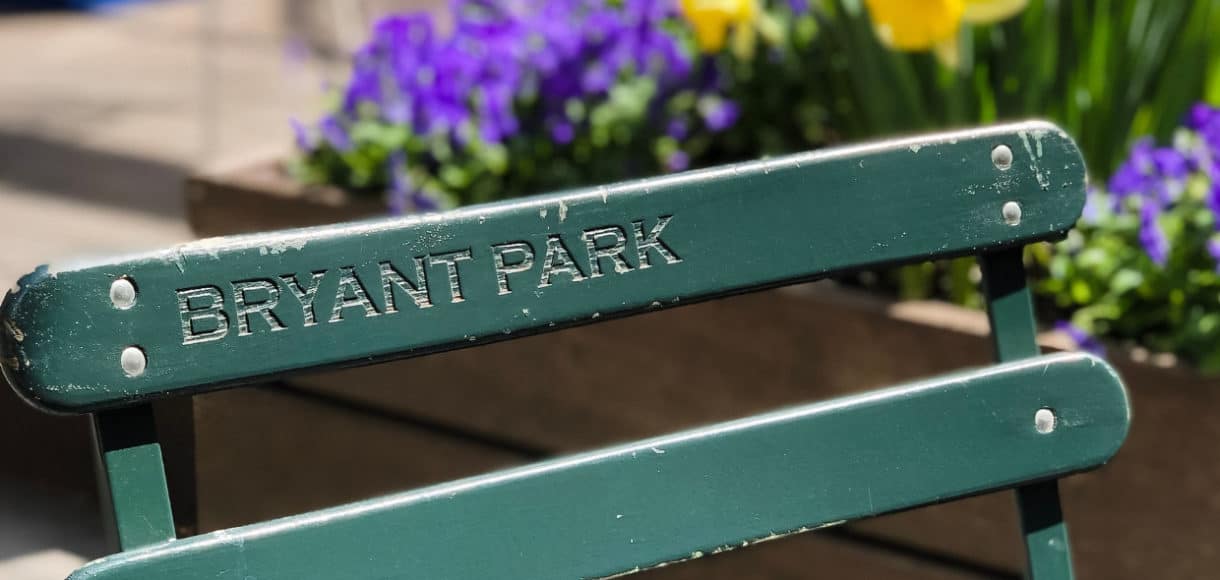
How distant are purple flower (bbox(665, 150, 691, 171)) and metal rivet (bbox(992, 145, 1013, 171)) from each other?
97 cm

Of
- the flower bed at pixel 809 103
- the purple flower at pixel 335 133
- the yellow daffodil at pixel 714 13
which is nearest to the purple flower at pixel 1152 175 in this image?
the flower bed at pixel 809 103

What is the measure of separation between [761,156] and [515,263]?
44.8 inches

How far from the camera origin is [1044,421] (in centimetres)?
106

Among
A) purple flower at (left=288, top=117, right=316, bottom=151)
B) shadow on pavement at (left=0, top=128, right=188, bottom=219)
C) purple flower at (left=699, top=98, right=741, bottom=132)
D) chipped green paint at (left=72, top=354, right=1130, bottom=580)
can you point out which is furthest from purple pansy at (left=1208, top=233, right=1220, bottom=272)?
shadow on pavement at (left=0, top=128, right=188, bottom=219)

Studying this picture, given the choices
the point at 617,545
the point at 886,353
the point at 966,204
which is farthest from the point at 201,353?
the point at 886,353

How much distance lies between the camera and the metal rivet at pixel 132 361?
2.72 feet

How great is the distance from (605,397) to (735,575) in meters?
0.30

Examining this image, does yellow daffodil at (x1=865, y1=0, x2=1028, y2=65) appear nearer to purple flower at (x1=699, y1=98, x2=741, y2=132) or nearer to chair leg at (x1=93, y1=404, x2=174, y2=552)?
purple flower at (x1=699, y1=98, x2=741, y2=132)

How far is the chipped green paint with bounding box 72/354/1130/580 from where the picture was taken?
2.91ft

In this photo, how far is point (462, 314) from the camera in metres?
0.90

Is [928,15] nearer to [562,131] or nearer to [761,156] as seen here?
[761,156]

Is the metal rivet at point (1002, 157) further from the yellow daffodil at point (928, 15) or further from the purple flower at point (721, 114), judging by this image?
the purple flower at point (721, 114)

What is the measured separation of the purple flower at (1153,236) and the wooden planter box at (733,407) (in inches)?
4.7

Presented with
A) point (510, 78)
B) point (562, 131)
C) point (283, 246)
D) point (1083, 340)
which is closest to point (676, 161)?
point (562, 131)
